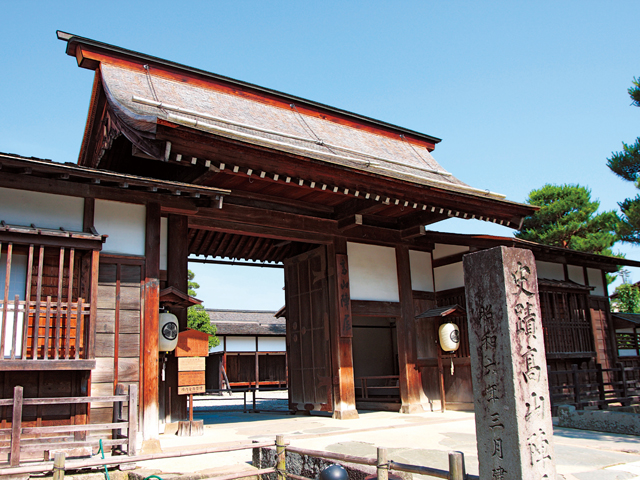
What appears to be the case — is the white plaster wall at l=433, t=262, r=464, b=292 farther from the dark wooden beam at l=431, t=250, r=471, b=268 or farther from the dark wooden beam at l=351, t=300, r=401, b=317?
the dark wooden beam at l=351, t=300, r=401, b=317

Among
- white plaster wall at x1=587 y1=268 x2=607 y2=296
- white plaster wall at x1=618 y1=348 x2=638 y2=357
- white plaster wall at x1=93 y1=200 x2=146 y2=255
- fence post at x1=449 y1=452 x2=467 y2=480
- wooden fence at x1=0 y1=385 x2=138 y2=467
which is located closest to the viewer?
fence post at x1=449 y1=452 x2=467 y2=480

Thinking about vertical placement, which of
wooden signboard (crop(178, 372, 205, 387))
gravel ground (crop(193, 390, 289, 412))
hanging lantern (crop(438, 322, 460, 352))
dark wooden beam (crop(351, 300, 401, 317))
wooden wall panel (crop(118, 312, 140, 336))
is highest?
dark wooden beam (crop(351, 300, 401, 317))

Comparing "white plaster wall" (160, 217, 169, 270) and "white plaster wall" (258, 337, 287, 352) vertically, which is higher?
"white plaster wall" (160, 217, 169, 270)

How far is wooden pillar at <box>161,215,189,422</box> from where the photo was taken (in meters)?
8.20

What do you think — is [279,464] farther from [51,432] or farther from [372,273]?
[372,273]

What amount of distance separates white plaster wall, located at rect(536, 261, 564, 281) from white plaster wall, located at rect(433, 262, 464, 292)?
2516 millimetres

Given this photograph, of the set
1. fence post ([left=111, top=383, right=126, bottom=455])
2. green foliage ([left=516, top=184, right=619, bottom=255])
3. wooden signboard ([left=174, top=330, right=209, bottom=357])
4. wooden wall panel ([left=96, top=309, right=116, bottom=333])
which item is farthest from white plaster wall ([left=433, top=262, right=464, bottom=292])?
green foliage ([left=516, top=184, right=619, bottom=255])

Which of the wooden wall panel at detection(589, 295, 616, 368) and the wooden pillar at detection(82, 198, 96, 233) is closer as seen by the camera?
the wooden pillar at detection(82, 198, 96, 233)

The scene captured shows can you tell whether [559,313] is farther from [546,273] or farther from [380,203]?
[380,203]

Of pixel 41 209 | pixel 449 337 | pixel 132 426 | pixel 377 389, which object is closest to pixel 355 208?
pixel 449 337

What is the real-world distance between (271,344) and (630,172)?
2058 cm

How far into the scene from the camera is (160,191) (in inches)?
310

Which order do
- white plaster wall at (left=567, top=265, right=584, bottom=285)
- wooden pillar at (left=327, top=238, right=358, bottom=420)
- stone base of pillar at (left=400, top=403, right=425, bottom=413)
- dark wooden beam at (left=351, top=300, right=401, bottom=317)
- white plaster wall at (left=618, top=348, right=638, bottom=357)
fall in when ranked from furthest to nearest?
white plaster wall at (left=618, top=348, right=638, bottom=357) → white plaster wall at (left=567, top=265, right=584, bottom=285) → stone base of pillar at (left=400, top=403, right=425, bottom=413) → dark wooden beam at (left=351, top=300, right=401, bottom=317) → wooden pillar at (left=327, top=238, right=358, bottom=420)

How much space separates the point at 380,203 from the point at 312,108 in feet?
14.5
